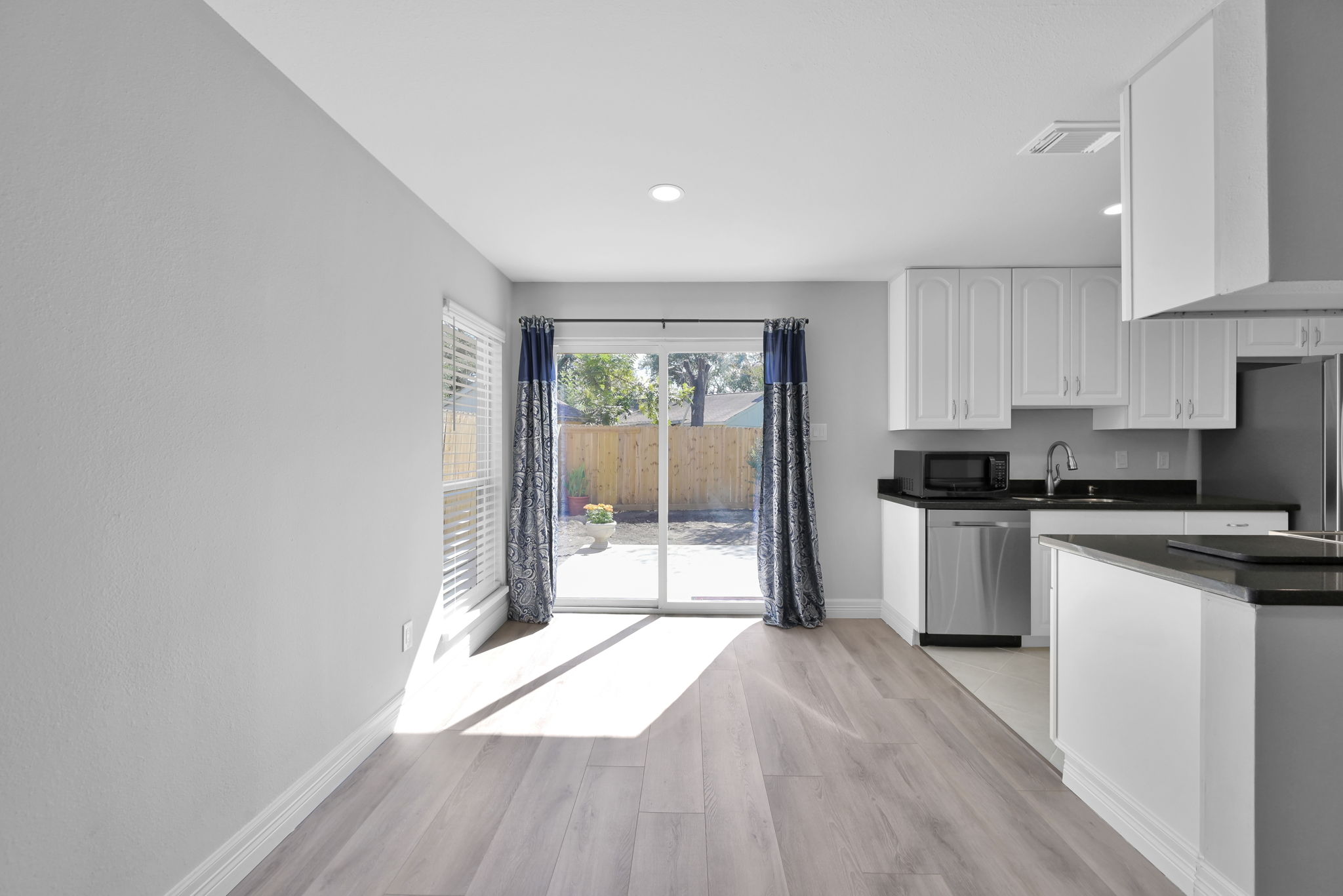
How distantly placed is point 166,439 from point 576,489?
10.5 feet

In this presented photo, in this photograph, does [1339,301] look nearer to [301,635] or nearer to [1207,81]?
[1207,81]

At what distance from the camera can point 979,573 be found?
155 inches

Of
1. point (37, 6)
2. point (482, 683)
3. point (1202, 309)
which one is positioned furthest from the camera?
point (482, 683)

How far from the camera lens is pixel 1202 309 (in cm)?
198

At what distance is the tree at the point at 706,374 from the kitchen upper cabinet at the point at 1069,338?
1.74 meters

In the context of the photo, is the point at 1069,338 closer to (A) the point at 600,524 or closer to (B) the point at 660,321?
(B) the point at 660,321

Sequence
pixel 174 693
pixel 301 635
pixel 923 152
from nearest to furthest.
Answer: pixel 174 693 < pixel 301 635 < pixel 923 152

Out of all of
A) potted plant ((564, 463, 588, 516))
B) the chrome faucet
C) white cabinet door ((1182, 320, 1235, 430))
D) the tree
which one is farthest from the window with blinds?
white cabinet door ((1182, 320, 1235, 430))

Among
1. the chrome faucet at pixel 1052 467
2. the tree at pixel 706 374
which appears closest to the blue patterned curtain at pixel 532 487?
the tree at pixel 706 374

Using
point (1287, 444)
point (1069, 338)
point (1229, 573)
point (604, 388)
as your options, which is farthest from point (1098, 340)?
point (604, 388)

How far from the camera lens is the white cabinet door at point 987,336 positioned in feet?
13.7

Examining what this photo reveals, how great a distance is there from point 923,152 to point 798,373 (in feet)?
6.67

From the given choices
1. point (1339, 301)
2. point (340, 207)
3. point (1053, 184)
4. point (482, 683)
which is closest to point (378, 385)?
point (340, 207)

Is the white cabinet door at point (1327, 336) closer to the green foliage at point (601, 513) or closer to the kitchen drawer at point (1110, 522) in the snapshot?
the kitchen drawer at point (1110, 522)
